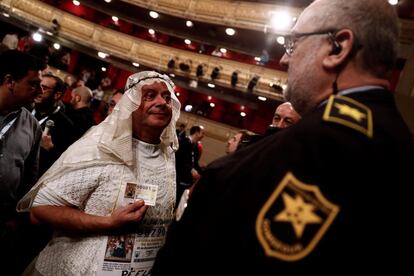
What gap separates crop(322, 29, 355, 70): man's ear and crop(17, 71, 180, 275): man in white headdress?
3.78ft

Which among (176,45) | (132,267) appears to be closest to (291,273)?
(132,267)

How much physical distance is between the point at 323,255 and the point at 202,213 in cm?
32

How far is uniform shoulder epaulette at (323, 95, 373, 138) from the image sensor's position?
27.0 inches

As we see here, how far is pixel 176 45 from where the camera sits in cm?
1741

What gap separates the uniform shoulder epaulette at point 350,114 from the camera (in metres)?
0.69

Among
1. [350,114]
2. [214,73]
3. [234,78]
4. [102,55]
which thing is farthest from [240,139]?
[102,55]

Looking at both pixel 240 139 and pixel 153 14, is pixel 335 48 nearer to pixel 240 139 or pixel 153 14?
pixel 240 139

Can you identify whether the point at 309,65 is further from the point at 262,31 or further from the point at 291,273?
the point at 262,31

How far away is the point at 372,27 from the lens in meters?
0.86

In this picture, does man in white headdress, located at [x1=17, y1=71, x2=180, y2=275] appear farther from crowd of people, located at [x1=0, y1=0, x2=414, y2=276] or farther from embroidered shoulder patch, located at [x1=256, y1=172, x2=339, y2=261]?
embroidered shoulder patch, located at [x1=256, y1=172, x2=339, y2=261]

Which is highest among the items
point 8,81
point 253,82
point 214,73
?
point 214,73

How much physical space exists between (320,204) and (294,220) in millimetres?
61

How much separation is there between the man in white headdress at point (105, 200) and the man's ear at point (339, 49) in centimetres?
115

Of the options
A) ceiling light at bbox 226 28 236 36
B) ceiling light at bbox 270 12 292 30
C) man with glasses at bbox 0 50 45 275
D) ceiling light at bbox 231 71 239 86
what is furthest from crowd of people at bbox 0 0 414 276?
ceiling light at bbox 226 28 236 36
